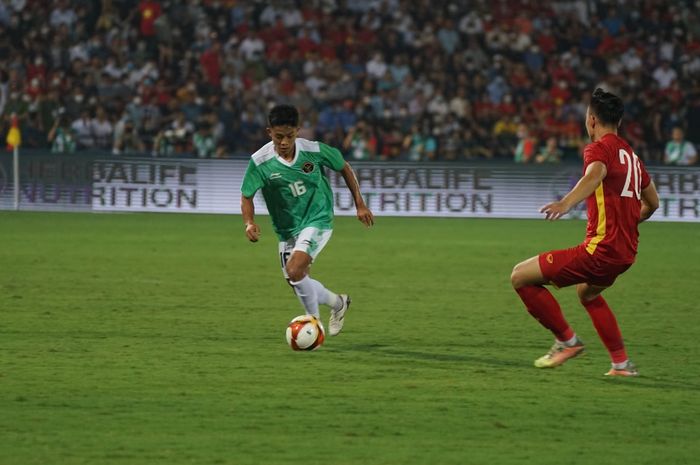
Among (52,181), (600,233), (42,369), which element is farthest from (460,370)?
(52,181)

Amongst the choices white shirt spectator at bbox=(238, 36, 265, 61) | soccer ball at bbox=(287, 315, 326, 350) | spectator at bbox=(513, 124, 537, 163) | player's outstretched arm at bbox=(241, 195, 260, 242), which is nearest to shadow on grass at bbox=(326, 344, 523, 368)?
soccer ball at bbox=(287, 315, 326, 350)

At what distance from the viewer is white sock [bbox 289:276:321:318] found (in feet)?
30.5

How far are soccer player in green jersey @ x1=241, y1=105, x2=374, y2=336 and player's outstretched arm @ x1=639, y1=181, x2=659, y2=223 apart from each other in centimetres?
208

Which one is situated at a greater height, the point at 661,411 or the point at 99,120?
the point at 99,120

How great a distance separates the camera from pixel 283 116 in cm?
900

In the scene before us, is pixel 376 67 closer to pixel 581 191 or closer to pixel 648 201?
pixel 648 201

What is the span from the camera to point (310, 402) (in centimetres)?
712

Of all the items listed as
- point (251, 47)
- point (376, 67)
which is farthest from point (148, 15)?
point (376, 67)

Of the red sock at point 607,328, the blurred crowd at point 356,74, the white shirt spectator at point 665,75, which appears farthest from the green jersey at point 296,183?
the white shirt spectator at point 665,75

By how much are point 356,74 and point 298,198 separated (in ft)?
60.5

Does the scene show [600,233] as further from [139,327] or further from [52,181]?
[52,181]

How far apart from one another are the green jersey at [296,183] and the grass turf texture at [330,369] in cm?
95

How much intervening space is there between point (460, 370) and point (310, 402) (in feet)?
4.97

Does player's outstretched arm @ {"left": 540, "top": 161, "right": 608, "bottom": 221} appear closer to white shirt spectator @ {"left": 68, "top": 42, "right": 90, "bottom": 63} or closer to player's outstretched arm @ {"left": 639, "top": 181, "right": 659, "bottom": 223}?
player's outstretched arm @ {"left": 639, "top": 181, "right": 659, "bottom": 223}
